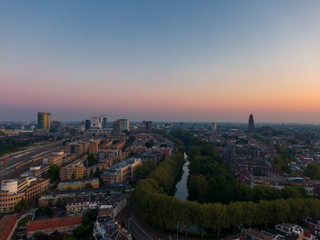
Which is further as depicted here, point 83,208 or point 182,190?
point 182,190

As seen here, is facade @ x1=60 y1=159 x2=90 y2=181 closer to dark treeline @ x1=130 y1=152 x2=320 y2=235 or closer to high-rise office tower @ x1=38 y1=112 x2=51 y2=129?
dark treeline @ x1=130 y1=152 x2=320 y2=235

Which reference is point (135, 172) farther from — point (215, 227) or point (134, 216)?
point (215, 227)

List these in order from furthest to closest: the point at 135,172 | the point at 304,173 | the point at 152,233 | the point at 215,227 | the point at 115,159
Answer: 1. the point at 115,159
2. the point at 135,172
3. the point at 304,173
4. the point at 152,233
5. the point at 215,227

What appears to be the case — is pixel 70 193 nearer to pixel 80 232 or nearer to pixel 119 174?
pixel 80 232

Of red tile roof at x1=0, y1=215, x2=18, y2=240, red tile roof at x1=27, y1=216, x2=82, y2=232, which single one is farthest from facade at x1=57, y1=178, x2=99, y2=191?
red tile roof at x1=27, y1=216, x2=82, y2=232

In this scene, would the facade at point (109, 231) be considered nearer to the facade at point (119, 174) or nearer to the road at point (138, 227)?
the road at point (138, 227)

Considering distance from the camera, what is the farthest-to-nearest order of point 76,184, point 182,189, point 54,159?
point 54,159
point 182,189
point 76,184

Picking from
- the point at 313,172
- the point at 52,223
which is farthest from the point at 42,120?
the point at 313,172

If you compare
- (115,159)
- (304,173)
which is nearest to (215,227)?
(304,173)
